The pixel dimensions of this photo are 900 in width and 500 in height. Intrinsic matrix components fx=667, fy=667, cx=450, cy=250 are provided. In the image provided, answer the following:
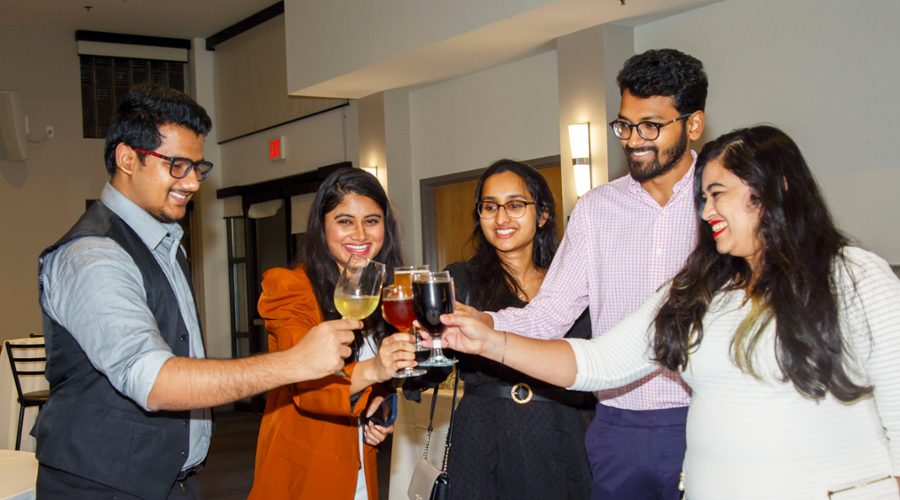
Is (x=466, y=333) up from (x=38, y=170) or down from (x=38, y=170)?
down

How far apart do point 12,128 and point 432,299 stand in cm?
798

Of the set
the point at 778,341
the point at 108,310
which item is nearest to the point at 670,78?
the point at 778,341

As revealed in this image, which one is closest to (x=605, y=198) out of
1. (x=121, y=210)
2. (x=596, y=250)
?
(x=596, y=250)

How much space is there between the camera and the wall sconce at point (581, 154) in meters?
4.80

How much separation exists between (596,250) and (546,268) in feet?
1.13

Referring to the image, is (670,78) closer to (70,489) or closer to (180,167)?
(180,167)

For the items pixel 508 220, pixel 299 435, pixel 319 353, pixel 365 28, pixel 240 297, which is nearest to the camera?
pixel 319 353

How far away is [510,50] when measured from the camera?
211 inches

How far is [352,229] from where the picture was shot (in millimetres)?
2146

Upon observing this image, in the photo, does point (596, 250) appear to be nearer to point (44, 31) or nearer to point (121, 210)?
point (121, 210)

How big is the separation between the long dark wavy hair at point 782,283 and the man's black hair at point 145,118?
1.32m

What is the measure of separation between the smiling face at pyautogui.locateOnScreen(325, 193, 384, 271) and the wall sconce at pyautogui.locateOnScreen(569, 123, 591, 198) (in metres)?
2.89

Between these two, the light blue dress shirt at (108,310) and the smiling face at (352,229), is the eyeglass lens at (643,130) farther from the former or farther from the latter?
the light blue dress shirt at (108,310)

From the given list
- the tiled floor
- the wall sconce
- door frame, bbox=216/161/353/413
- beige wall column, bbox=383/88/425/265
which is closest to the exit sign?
door frame, bbox=216/161/353/413
